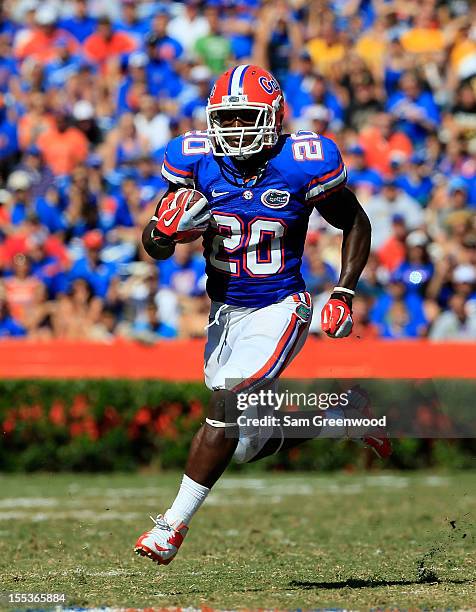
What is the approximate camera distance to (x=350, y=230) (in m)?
5.28

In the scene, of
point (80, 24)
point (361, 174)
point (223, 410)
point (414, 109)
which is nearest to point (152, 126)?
point (80, 24)

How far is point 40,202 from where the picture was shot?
12273 mm

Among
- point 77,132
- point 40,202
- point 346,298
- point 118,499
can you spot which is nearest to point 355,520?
point 118,499

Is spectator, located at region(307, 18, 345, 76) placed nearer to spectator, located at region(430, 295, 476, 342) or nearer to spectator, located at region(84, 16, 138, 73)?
spectator, located at region(84, 16, 138, 73)

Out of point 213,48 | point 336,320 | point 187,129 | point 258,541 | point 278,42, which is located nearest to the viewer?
point 336,320

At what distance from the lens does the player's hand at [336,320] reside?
4.94 metres

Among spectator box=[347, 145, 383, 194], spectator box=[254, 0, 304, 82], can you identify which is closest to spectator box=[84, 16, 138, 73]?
spectator box=[254, 0, 304, 82]

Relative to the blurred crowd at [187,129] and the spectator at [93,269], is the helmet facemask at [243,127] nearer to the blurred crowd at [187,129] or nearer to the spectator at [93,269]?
the blurred crowd at [187,129]

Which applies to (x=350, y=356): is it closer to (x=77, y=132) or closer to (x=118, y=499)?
(x=118, y=499)

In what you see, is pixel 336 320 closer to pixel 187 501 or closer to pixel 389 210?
pixel 187 501

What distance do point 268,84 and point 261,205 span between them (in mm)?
526

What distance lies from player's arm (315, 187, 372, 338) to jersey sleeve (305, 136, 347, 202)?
6 cm

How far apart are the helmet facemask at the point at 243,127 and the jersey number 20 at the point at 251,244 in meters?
0.29

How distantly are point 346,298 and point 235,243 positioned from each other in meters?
0.52
